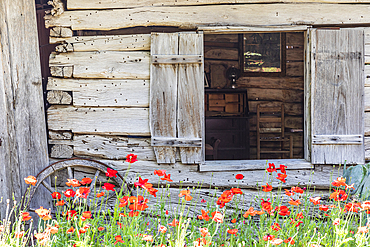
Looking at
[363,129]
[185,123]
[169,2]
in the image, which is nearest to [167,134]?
[185,123]

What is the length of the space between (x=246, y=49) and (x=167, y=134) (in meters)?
3.54

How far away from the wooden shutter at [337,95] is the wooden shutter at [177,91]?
3.46ft

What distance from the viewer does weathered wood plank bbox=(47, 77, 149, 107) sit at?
3.14m

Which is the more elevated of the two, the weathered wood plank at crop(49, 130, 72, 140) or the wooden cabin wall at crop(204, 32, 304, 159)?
the wooden cabin wall at crop(204, 32, 304, 159)

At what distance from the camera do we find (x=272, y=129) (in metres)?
5.92

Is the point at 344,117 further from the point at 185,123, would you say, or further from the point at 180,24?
the point at 180,24

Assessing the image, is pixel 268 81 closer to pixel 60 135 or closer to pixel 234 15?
pixel 234 15

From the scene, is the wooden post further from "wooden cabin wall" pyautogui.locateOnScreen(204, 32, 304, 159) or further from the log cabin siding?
"wooden cabin wall" pyautogui.locateOnScreen(204, 32, 304, 159)

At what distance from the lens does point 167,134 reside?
10.1 ft

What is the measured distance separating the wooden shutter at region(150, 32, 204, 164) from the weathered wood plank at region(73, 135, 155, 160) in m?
0.14

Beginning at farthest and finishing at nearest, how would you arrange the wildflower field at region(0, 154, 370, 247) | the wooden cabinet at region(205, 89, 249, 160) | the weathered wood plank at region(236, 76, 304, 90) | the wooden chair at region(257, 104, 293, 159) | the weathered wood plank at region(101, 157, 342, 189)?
1. the weathered wood plank at region(236, 76, 304, 90)
2. the wooden chair at region(257, 104, 293, 159)
3. the wooden cabinet at region(205, 89, 249, 160)
4. the weathered wood plank at region(101, 157, 342, 189)
5. the wildflower field at region(0, 154, 370, 247)

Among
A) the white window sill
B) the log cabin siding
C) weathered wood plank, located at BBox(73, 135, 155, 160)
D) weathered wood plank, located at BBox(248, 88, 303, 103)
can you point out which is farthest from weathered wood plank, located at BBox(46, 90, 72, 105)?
weathered wood plank, located at BBox(248, 88, 303, 103)

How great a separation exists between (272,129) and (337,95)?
9.58ft

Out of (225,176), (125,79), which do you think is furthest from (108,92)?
(225,176)
